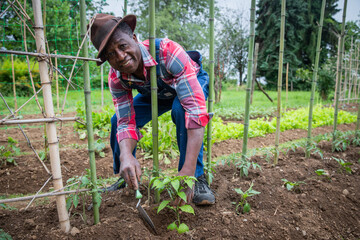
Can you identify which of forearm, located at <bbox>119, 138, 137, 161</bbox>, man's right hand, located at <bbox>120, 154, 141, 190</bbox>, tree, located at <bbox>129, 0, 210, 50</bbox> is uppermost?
tree, located at <bbox>129, 0, 210, 50</bbox>

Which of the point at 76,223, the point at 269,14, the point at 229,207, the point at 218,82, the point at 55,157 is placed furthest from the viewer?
the point at 269,14

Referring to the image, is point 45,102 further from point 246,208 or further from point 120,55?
point 246,208

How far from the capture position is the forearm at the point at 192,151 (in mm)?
1628

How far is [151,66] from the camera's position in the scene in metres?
1.62

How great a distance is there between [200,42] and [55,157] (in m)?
13.5

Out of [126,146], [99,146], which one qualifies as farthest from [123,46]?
[99,146]

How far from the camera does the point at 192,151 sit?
1634mm

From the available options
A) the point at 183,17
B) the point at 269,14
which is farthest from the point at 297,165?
the point at 269,14

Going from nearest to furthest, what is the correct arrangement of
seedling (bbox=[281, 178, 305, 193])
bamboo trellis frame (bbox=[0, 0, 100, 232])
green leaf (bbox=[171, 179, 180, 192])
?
bamboo trellis frame (bbox=[0, 0, 100, 232])
green leaf (bbox=[171, 179, 180, 192])
seedling (bbox=[281, 178, 305, 193])

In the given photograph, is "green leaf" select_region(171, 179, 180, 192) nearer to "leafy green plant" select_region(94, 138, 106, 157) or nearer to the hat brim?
the hat brim

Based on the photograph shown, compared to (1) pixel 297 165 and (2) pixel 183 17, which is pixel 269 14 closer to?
(2) pixel 183 17

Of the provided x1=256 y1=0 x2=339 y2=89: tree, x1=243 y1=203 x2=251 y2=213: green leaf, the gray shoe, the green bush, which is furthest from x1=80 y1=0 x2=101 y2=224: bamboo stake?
x1=256 y1=0 x2=339 y2=89: tree

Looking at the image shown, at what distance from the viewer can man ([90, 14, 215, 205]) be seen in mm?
1562

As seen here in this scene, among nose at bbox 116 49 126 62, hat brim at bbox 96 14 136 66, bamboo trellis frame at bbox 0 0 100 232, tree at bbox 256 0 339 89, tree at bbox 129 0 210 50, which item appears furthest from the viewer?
tree at bbox 256 0 339 89
